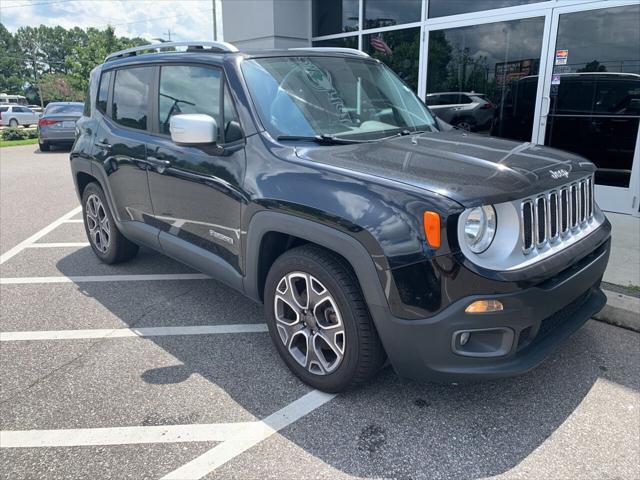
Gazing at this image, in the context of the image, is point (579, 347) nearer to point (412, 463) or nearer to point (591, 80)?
point (412, 463)

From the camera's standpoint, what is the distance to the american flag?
364 inches

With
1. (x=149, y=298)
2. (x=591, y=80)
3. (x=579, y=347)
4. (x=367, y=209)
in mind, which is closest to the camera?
(x=367, y=209)

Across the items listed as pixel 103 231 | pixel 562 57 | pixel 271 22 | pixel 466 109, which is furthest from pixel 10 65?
pixel 562 57

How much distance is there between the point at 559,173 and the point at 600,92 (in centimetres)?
458

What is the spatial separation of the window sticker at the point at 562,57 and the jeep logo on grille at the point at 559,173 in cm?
465

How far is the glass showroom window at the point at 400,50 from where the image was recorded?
8.64m

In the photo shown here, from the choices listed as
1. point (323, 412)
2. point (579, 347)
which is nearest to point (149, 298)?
point (323, 412)

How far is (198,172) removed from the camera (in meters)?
3.45

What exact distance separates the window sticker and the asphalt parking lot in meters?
4.26

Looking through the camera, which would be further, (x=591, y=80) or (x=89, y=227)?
(x=591, y=80)

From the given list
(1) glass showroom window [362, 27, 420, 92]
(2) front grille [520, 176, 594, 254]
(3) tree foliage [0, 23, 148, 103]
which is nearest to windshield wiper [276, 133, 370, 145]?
(2) front grille [520, 176, 594, 254]

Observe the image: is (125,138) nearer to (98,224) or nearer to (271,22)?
(98,224)

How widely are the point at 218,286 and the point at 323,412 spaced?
6.79ft

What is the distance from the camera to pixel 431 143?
322 centimetres
